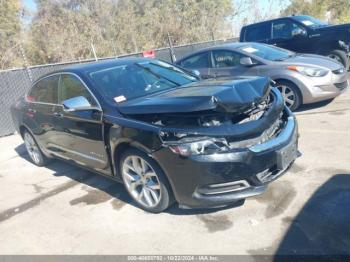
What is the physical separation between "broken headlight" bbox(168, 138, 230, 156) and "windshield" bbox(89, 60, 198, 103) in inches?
48.9

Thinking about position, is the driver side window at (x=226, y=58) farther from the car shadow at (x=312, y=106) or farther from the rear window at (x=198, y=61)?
the car shadow at (x=312, y=106)

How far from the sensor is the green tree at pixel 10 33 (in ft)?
54.5

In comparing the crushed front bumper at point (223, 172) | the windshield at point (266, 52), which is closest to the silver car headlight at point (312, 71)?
the windshield at point (266, 52)

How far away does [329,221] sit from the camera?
342 cm

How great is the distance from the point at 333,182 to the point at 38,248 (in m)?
3.17

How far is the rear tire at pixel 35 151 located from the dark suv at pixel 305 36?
24.8 feet

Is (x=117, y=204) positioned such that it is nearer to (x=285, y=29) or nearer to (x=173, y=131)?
(x=173, y=131)

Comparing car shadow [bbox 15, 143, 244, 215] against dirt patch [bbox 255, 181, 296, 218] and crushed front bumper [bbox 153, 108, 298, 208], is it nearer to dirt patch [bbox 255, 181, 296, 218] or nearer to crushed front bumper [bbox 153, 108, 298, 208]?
dirt patch [bbox 255, 181, 296, 218]

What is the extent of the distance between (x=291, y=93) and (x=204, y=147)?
424cm

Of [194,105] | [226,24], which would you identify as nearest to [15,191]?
[194,105]

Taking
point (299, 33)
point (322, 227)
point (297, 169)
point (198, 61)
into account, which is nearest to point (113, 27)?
point (299, 33)

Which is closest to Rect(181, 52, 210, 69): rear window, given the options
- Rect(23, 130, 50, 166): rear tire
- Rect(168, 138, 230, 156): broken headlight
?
Rect(23, 130, 50, 166): rear tire

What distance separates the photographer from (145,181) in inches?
161

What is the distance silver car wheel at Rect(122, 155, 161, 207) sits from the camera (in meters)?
3.98
